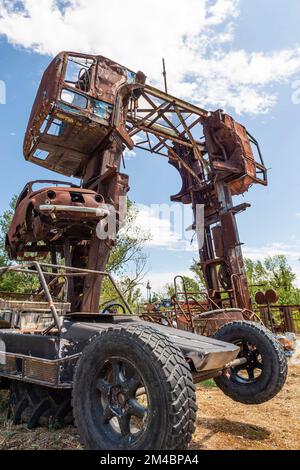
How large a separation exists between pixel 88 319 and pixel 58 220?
10.6ft

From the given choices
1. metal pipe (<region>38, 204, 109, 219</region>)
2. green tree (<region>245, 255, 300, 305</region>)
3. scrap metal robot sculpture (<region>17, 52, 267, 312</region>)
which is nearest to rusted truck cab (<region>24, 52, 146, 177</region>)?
scrap metal robot sculpture (<region>17, 52, 267, 312</region>)

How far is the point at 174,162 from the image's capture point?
42.7ft

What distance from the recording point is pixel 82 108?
763 cm

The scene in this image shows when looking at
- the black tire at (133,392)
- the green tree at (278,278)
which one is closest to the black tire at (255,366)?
the black tire at (133,392)

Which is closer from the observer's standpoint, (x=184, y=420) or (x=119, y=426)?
(x=184, y=420)

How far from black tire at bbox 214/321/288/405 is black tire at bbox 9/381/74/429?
5.94ft

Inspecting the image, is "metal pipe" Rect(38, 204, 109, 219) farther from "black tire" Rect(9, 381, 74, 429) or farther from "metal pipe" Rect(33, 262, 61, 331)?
"black tire" Rect(9, 381, 74, 429)

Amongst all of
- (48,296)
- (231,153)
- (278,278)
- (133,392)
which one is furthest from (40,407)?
(278,278)

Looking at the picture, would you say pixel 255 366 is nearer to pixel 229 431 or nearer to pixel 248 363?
pixel 248 363

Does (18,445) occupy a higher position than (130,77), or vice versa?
(130,77)

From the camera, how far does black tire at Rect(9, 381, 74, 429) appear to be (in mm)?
3125

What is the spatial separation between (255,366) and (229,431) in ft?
2.78

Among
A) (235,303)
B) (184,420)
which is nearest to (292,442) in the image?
(184,420)

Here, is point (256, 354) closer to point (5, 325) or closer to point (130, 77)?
point (5, 325)
